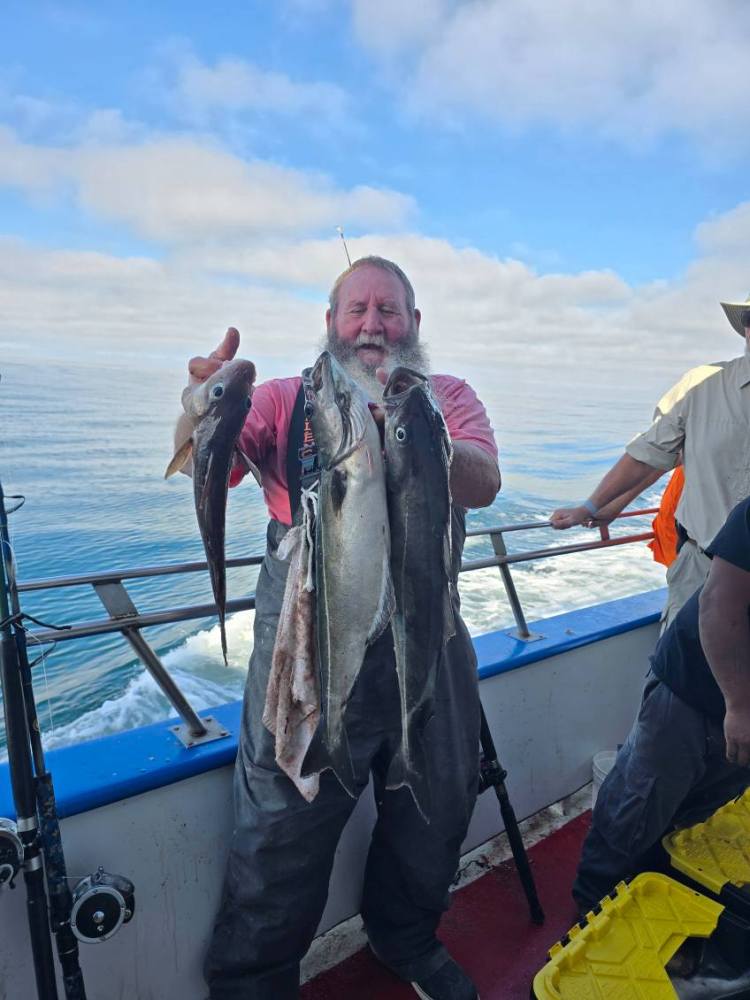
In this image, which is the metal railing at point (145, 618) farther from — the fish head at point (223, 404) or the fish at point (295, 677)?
the fish head at point (223, 404)

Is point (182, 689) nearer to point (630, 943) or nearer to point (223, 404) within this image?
point (630, 943)

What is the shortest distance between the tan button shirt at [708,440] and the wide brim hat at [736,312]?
12.7 inches

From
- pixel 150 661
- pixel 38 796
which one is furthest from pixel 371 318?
pixel 38 796

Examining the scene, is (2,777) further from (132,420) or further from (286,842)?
(132,420)

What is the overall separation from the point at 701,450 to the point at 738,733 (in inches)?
49.5

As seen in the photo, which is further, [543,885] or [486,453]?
[543,885]

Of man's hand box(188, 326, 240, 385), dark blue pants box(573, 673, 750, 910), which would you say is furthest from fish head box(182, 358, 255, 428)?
dark blue pants box(573, 673, 750, 910)

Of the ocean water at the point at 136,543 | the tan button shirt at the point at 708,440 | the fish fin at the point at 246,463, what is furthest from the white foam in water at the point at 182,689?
the tan button shirt at the point at 708,440

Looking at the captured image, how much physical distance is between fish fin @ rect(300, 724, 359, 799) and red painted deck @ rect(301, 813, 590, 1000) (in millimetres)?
1154

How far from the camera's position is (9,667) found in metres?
1.59

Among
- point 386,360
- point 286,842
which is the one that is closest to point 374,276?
point 386,360

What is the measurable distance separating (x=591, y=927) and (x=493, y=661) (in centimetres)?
118

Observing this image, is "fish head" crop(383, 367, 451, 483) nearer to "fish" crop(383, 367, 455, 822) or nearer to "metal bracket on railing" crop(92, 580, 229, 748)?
"fish" crop(383, 367, 455, 822)

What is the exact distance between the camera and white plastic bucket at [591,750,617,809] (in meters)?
3.20
